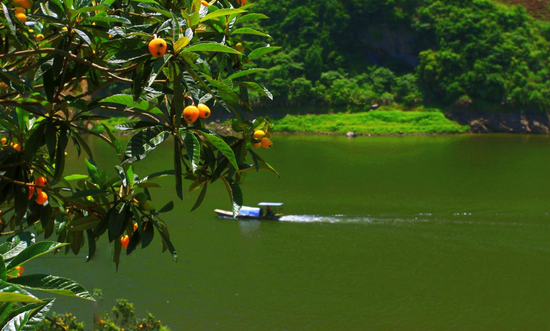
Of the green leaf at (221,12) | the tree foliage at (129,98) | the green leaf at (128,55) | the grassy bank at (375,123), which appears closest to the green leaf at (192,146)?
the tree foliage at (129,98)

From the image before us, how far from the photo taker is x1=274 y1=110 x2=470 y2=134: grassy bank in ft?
113

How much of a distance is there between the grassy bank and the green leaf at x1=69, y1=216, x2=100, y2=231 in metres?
31.9

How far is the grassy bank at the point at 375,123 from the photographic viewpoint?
3434cm

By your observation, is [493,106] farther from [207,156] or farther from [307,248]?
[207,156]

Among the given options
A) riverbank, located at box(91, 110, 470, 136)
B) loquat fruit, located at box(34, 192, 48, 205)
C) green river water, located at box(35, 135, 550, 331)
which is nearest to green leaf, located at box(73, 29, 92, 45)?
loquat fruit, located at box(34, 192, 48, 205)

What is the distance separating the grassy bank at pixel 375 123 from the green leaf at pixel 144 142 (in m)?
32.3

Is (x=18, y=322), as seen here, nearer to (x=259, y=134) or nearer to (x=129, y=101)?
(x=129, y=101)

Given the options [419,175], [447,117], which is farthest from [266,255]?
[447,117]

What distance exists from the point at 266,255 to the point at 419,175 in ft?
31.7

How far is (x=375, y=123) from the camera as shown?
1399 inches

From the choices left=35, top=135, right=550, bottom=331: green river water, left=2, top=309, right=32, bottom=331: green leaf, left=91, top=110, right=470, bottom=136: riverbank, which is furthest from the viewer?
left=91, top=110, right=470, bottom=136: riverbank

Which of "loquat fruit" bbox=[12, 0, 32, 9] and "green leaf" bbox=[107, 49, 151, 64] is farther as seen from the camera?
"loquat fruit" bbox=[12, 0, 32, 9]

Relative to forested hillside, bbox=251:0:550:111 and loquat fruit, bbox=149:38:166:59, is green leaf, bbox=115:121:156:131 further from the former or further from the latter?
forested hillside, bbox=251:0:550:111

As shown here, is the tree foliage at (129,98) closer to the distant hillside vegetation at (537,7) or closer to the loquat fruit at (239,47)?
the loquat fruit at (239,47)
